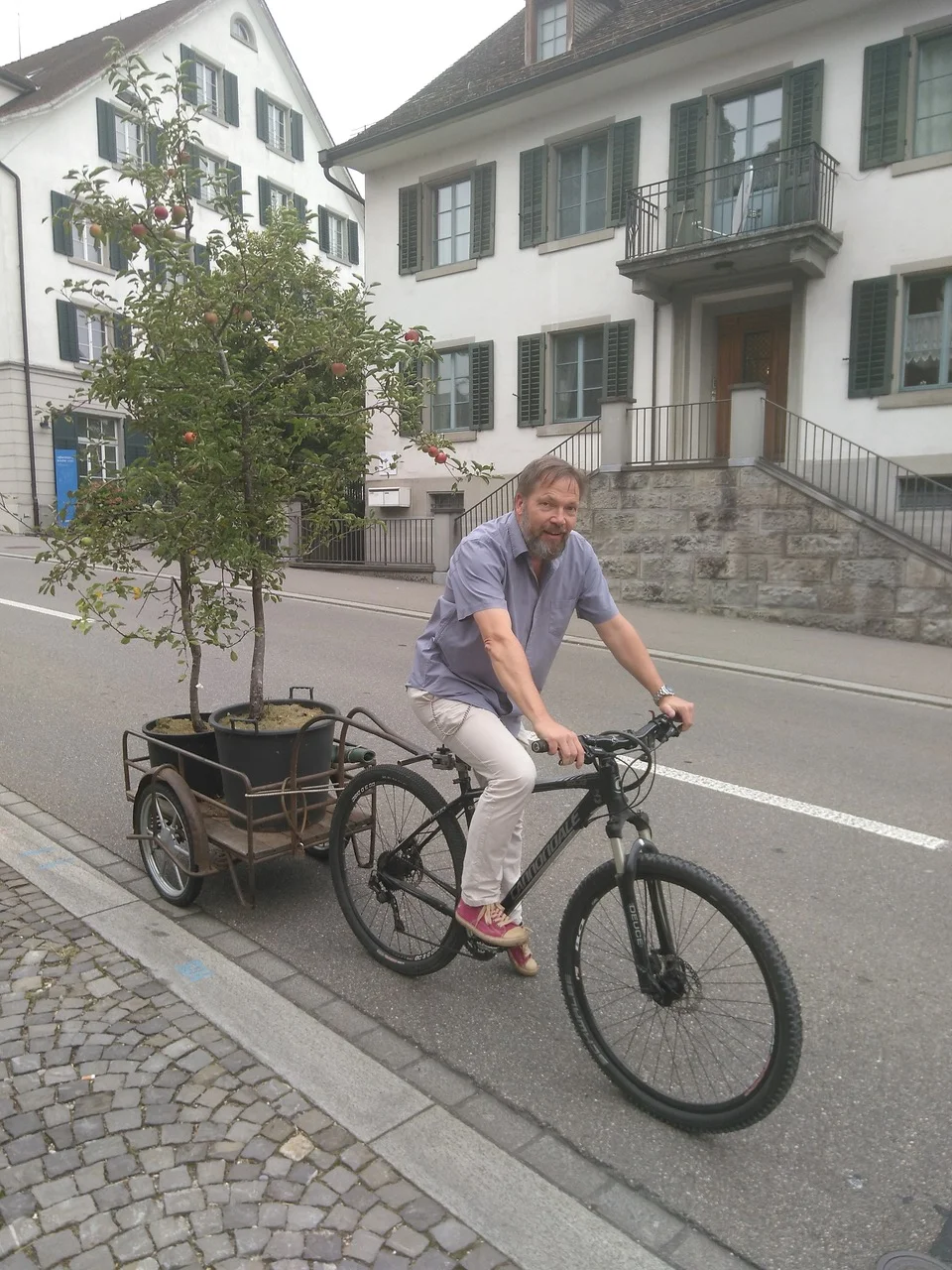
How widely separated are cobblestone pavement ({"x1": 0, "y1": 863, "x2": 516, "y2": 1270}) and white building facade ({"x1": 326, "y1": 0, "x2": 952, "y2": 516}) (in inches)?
447

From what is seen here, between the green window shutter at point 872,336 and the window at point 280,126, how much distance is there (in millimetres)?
25832

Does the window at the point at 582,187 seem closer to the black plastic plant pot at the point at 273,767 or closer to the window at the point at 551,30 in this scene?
the window at the point at 551,30

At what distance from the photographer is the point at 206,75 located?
31.9 meters

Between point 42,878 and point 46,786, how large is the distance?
4.94ft

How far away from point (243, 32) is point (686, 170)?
77.2ft

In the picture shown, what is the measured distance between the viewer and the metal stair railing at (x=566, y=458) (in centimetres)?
1753

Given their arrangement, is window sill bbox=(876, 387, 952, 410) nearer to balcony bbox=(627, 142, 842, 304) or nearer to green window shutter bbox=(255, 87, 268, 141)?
balcony bbox=(627, 142, 842, 304)

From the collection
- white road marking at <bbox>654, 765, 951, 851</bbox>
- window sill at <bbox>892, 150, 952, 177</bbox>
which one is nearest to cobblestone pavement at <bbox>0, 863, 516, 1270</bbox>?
white road marking at <bbox>654, 765, 951, 851</bbox>

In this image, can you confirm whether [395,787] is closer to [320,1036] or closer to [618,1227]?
[320,1036]

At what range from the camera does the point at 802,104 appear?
1550cm

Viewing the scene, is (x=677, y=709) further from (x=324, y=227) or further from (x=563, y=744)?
(x=324, y=227)

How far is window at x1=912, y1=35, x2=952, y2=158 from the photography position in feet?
47.3

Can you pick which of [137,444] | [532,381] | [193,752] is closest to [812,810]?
[193,752]

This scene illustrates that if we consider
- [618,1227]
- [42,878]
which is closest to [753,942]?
[618,1227]
